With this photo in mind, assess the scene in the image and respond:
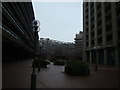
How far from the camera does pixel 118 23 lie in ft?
117

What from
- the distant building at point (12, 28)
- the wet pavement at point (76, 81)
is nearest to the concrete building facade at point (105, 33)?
the distant building at point (12, 28)

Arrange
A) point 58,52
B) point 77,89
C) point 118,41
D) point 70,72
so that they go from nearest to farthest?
point 77,89, point 70,72, point 118,41, point 58,52

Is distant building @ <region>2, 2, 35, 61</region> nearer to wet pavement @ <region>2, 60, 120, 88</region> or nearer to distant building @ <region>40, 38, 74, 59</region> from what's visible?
wet pavement @ <region>2, 60, 120, 88</region>

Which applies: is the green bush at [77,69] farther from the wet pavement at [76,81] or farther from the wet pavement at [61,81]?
the wet pavement at [76,81]

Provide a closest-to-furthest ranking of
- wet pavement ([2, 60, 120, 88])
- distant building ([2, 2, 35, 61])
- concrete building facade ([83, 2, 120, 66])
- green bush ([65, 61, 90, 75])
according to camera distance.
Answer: wet pavement ([2, 60, 120, 88]) → green bush ([65, 61, 90, 75]) → distant building ([2, 2, 35, 61]) → concrete building facade ([83, 2, 120, 66])

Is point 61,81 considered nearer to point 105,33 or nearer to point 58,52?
point 105,33

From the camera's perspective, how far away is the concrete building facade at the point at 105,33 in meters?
35.5

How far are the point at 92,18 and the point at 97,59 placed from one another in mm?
15452

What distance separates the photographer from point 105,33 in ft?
133

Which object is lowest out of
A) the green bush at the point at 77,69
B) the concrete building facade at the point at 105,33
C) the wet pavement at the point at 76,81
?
the wet pavement at the point at 76,81

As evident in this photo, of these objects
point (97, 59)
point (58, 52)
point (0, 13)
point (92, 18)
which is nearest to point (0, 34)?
point (0, 13)

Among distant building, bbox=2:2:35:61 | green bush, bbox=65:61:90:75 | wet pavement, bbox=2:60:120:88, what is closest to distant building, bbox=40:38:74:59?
distant building, bbox=2:2:35:61

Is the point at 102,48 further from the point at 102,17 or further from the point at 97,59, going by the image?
the point at 102,17

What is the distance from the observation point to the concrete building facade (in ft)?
116
